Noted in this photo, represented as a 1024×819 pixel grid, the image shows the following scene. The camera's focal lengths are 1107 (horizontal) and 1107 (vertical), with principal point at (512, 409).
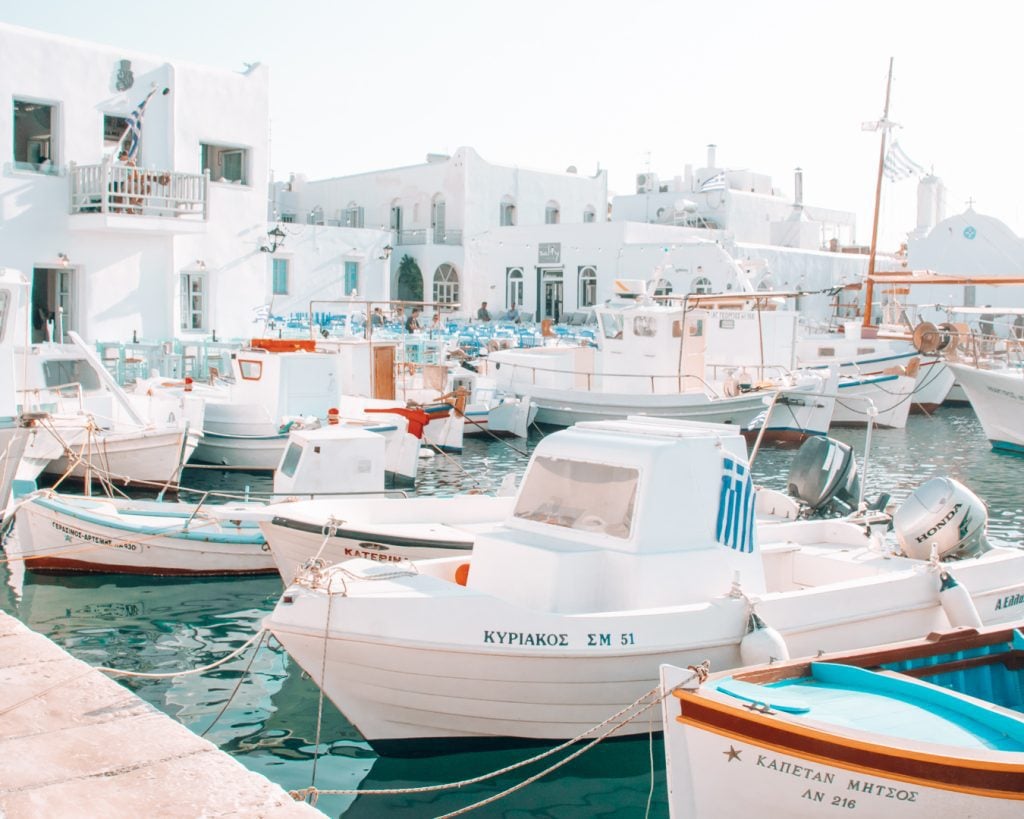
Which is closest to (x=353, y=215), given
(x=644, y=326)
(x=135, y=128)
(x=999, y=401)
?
(x=644, y=326)

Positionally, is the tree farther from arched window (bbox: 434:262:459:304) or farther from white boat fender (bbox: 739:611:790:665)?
white boat fender (bbox: 739:611:790:665)

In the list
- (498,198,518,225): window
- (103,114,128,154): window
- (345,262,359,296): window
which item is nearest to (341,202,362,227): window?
(498,198,518,225): window

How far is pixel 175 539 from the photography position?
12.3 meters

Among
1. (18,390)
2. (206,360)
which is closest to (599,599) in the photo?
(18,390)

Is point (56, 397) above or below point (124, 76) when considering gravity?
below

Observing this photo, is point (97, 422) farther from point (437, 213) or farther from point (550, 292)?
point (437, 213)

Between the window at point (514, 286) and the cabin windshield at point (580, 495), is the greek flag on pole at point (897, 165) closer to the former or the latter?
the window at point (514, 286)

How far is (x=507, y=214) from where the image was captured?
48688 mm

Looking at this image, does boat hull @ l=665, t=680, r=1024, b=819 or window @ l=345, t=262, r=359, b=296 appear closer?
boat hull @ l=665, t=680, r=1024, b=819

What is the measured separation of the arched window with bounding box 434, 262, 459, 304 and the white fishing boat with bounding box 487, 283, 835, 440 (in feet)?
65.3

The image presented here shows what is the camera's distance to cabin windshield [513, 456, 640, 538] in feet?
26.3

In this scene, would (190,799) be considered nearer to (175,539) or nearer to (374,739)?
(374,739)

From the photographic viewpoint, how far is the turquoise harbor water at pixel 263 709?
7.31m

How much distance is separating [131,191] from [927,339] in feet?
64.2
